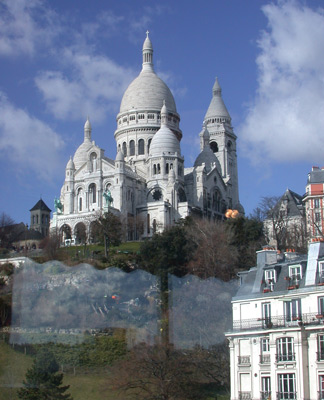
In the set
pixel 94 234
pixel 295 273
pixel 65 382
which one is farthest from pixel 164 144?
pixel 295 273

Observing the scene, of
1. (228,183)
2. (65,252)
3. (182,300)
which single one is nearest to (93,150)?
(228,183)

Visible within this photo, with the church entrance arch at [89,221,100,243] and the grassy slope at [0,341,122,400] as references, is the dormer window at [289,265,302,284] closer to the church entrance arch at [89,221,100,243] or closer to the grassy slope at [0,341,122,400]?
the grassy slope at [0,341,122,400]

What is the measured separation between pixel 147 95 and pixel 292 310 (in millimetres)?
87147

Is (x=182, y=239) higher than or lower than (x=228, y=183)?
lower

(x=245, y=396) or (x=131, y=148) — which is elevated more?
(x=131, y=148)

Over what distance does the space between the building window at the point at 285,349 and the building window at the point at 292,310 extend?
1033 millimetres

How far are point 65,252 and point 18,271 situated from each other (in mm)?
14223

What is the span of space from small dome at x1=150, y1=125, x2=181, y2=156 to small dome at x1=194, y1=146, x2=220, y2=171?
695 centimetres

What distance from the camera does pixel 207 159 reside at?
113875mm

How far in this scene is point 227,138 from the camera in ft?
408

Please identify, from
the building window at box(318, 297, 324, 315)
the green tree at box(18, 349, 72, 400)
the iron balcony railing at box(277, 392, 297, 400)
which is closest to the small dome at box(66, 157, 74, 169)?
the green tree at box(18, 349, 72, 400)

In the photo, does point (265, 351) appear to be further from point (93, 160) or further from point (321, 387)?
point (93, 160)

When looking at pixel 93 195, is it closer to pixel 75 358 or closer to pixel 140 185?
pixel 140 185

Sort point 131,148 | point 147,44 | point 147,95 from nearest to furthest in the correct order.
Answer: point 131,148 → point 147,95 → point 147,44
